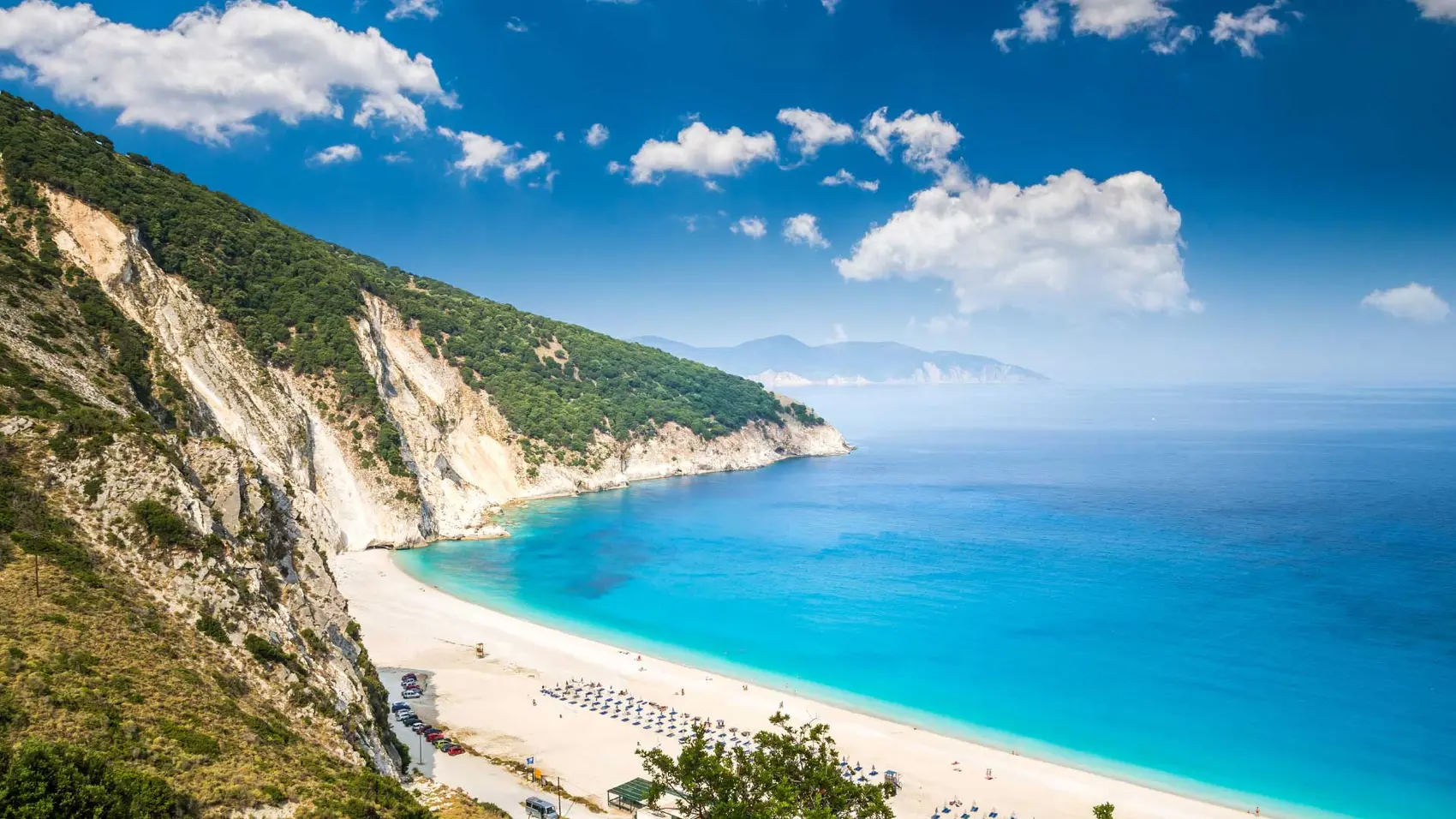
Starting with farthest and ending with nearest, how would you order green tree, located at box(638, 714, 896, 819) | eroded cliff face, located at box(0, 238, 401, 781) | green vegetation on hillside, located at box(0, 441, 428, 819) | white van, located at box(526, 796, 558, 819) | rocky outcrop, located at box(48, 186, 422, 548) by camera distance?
rocky outcrop, located at box(48, 186, 422, 548), white van, located at box(526, 796, 558, 819), eroded cliff face, located at box(0, 238, 401, 781), green tree, located at box(638, 714, 896, 819), green vegetation on hillside, located at box(0, 441, 428, 819)

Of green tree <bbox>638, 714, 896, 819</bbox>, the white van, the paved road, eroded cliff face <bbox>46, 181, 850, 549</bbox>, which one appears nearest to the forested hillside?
the paved road

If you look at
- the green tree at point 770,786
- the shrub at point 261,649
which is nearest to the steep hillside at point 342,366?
the shrub at point 261,649

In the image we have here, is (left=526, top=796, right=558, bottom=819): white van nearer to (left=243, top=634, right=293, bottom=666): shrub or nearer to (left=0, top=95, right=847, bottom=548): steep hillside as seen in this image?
(left=243, top=634, right=293, bottom=666): shrub

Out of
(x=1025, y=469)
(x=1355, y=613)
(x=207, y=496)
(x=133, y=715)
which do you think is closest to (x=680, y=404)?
(x=1025, y=469)

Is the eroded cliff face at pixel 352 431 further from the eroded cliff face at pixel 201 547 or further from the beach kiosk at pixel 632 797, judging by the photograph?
the beach kiosk at pixel 632 797

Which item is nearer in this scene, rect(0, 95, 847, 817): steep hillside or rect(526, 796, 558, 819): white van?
rect(0, 95, 847, 817): steep hillside

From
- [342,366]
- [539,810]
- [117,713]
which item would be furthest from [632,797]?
[342,366]
